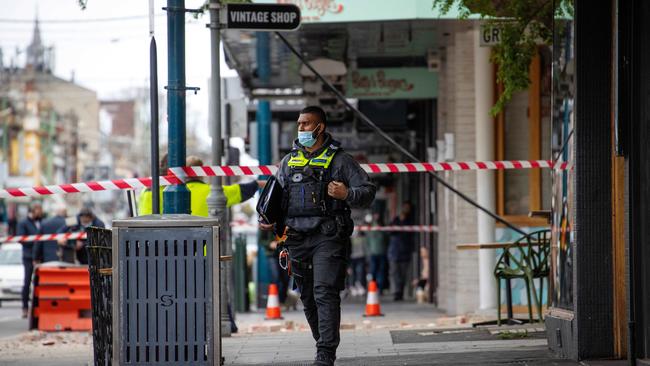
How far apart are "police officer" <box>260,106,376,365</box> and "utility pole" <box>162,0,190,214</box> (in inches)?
75.5

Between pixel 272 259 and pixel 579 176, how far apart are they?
49.7 feet

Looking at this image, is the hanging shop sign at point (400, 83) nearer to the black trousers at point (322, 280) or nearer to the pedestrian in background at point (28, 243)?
the pedestrian in background at point (28, 243)

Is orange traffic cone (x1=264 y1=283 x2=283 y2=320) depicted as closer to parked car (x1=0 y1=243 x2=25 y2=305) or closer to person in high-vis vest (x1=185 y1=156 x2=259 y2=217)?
person in high-vis vest (x1=185 y1=156 x2=259 y2=217)

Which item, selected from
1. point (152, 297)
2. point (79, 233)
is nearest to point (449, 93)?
point (79, 233)

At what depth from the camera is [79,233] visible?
1892 cm

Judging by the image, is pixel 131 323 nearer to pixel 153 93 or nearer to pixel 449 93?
pixel 153 93

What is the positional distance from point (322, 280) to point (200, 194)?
406cm

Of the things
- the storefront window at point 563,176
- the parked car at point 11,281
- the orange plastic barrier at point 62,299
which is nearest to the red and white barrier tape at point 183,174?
the storefront window at point 563,176

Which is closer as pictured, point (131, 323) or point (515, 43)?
point (131, 323)

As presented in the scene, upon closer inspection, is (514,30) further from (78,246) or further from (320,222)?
(78,246)

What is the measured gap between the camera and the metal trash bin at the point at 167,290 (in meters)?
7.84

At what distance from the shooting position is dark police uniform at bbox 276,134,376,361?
8.38 metres

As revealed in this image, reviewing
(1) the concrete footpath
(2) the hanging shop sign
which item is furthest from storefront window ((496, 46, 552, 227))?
(2) the hanging shop sign

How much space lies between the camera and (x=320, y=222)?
27.8ft
